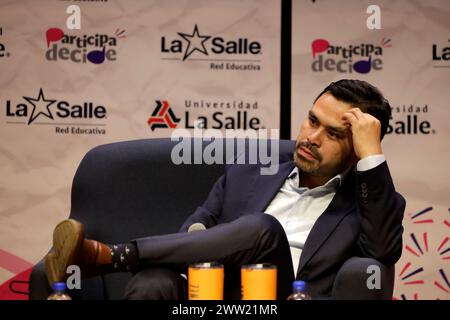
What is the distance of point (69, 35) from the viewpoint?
4.01 m

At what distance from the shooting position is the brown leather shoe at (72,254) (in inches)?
88.7

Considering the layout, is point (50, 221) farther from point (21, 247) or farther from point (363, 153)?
point (363, 153)

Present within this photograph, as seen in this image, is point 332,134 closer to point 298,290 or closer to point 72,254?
point 298,290

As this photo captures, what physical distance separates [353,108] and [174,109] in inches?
55.5

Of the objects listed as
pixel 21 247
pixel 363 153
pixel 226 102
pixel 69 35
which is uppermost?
pixel 69 35

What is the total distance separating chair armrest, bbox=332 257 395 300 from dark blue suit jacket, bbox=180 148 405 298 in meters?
0.14

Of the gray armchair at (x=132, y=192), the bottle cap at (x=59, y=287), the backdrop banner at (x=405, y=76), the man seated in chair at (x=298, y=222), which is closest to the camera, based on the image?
the bottle cap at (x=59, y=287)

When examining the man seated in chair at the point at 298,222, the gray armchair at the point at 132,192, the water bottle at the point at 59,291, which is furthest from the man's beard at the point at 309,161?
the water bottle at the point at 59,291

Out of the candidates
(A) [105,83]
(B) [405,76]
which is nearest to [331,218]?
(B) [405,76]

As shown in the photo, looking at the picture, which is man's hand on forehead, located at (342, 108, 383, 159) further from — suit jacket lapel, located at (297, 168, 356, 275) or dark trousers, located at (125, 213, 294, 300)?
dark trousers, located at (125, 213, 294, 300)

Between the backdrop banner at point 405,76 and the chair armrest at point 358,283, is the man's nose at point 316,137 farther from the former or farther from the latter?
the backdrop banner at point 405,76

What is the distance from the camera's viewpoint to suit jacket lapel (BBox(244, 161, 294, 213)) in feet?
9.36
